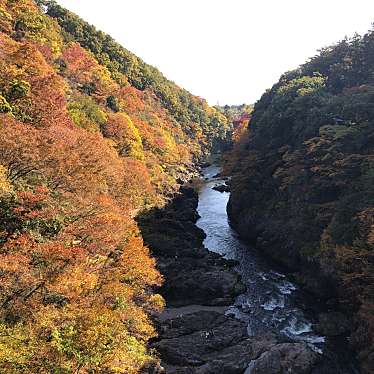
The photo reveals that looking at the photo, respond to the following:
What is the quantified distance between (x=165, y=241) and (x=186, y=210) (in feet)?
55.7

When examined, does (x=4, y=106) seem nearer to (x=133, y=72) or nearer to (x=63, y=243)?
(x=63, y=243)

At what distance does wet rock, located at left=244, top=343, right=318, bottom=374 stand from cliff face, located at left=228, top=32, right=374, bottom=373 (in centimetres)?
354

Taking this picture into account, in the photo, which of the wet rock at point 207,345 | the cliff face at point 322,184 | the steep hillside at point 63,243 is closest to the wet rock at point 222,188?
the cliff face at point 322,184

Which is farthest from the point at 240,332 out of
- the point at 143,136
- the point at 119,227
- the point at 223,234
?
the point at 143,136

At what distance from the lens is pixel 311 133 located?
49.2m

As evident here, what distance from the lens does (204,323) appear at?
3284 centimetres

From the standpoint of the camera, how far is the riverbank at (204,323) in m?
27.0

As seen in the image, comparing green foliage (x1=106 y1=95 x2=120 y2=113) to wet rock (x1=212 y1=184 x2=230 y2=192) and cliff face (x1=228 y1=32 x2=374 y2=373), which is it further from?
cliff face (x1=228 y1=32 x2=374 y2=373)

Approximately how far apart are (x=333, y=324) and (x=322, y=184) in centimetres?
1583

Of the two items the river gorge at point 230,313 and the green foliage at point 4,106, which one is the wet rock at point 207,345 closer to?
the river gorge at point 230,313

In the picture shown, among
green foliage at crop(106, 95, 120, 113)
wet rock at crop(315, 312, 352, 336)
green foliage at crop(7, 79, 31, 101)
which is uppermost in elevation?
green foliage at crop(106, 95, 120, 113)

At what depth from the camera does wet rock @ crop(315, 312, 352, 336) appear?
100ft

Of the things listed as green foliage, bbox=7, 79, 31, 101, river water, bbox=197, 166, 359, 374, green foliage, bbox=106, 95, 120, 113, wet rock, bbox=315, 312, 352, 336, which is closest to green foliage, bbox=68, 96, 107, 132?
green foliage, bbox=7, 79, 31, 101

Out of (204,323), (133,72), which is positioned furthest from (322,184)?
(133,72)
